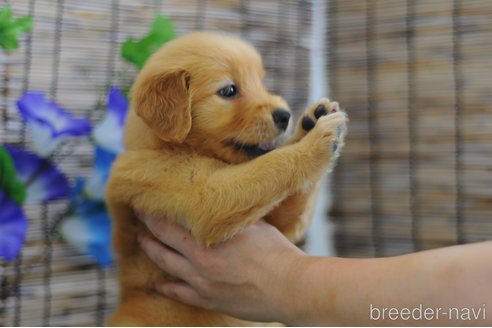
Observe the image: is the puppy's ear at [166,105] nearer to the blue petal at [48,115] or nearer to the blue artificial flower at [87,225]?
the blue petal at [48,115]

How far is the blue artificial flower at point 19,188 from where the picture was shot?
163 centimetres

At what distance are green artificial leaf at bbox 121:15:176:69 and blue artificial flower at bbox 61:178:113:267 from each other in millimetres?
459

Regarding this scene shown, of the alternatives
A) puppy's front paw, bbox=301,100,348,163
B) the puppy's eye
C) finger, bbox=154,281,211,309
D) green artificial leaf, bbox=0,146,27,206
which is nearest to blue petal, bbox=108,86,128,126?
green artificial leaf, bbox=0,146,27,206

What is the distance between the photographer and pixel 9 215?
164cm

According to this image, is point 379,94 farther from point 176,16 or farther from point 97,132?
point 97,132

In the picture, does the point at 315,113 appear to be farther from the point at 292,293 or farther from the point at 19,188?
the point at 19,188

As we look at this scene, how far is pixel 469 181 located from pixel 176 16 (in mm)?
1356

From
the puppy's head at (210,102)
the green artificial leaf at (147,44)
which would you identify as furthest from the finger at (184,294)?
the green artificial leaf at (147,44)

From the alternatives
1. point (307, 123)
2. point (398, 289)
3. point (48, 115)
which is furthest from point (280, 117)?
point (48, 115)

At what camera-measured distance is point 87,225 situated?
1871mm

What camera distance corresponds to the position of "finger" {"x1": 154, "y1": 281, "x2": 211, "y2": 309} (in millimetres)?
1521

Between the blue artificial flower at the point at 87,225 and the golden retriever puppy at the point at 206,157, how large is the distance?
0.82 feet

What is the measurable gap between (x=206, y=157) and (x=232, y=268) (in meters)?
0.30

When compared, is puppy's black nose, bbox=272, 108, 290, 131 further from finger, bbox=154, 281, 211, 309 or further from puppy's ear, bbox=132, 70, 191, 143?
finger, bbox=154, 281, 211, 309
